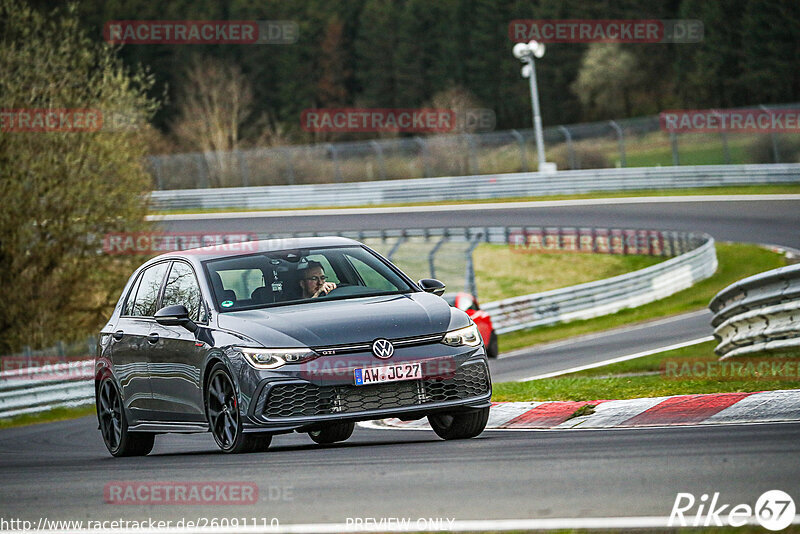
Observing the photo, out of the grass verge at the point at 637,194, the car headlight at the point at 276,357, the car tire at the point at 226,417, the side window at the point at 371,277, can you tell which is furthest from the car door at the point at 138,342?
the grass verge at the point at 637,194

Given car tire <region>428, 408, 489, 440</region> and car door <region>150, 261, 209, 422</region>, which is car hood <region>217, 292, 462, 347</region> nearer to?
car door <region>150, 261, 209, 422</region>

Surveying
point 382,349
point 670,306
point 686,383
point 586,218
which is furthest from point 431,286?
point 586,218

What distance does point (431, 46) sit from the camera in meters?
104

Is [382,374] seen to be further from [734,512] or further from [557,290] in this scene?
[557,290]

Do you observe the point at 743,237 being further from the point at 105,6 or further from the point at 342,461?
the point at 105,6

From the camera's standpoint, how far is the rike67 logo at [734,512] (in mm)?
5371

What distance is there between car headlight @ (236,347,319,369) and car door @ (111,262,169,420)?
182 cm

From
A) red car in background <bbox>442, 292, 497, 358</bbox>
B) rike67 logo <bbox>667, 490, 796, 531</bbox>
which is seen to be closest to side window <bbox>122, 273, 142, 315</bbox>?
rike67 logo <bbox>667, 490, 796, 531</bbox>

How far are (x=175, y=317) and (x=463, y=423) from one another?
225 cm

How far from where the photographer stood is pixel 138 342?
35.0 ft

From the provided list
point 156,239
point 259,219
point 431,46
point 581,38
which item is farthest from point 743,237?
point 431,46

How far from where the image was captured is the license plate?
8758 millimetres

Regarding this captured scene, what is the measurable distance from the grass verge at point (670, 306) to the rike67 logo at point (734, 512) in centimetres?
2113

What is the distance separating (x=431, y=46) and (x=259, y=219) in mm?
55367
